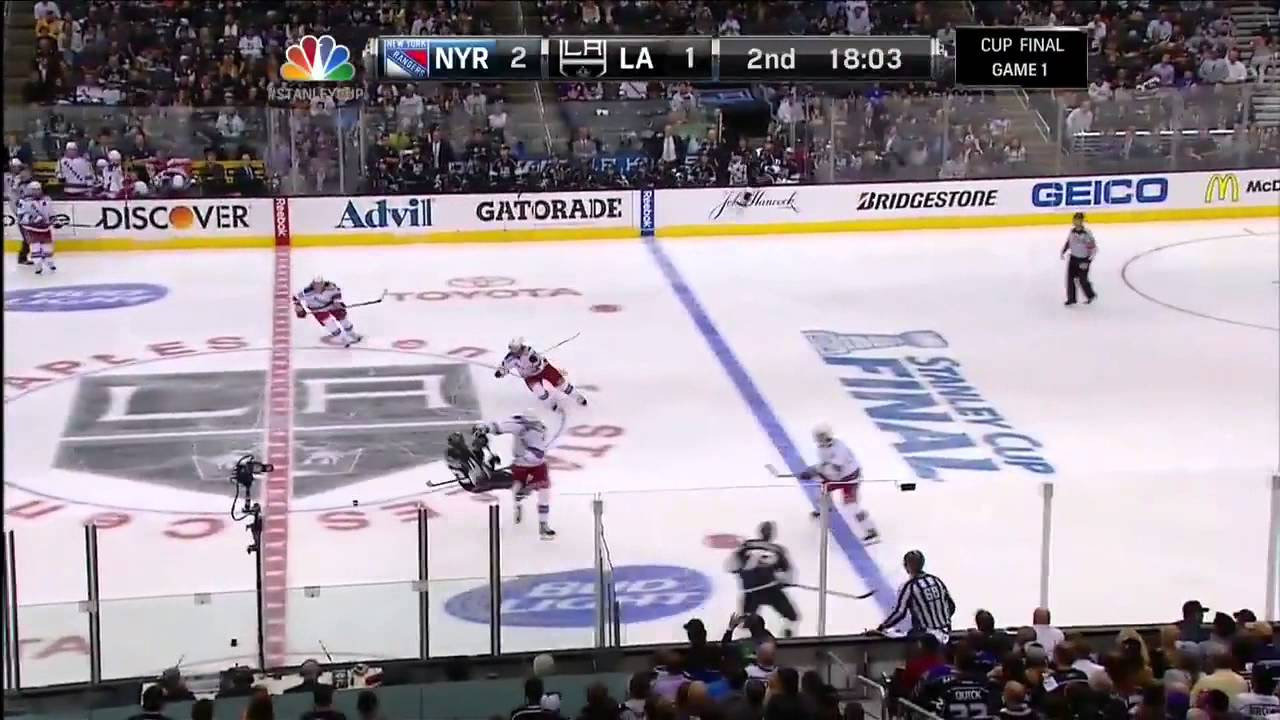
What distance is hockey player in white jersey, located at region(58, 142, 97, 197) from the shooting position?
66.5 feet

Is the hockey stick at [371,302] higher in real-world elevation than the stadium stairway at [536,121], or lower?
lower

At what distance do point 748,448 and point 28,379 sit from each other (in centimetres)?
638

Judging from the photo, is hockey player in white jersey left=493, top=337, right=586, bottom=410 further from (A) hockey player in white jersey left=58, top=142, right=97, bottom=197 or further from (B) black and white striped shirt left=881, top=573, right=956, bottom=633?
(A) hockey player in white jersey left=58, top=142, right=97, bottom=197

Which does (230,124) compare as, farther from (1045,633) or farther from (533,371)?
(1045,633)

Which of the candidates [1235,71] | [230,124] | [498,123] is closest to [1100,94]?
[1235,71]

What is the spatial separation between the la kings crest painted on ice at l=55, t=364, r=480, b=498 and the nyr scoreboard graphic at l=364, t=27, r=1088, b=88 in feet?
9.28

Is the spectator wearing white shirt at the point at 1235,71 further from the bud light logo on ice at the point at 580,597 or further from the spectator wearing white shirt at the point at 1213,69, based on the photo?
the bud light logo on ice at the point at 580,597

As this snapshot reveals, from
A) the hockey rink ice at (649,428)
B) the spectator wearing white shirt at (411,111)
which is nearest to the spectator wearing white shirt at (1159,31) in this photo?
the hockey rink ice at (649,428)

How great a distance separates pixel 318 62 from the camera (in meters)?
13.3

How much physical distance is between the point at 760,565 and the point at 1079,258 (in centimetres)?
1074

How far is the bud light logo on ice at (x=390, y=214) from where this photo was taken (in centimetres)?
2105

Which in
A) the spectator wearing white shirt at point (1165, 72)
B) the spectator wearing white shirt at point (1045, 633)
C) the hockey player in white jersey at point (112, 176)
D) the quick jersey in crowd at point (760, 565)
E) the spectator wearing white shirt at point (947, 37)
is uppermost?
the spectator wearing white shirt at point (947, 37)

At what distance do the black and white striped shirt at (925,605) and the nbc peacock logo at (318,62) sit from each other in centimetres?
711

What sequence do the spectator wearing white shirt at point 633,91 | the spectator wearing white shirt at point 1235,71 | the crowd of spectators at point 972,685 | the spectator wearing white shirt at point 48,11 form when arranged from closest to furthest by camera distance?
the crowd of spectators at point 972,685
the spectator wearing white shirt at point 633,91
the spectator wearing white shirt at point 48,11
the spectator wearing white shirt at point 1235,71
